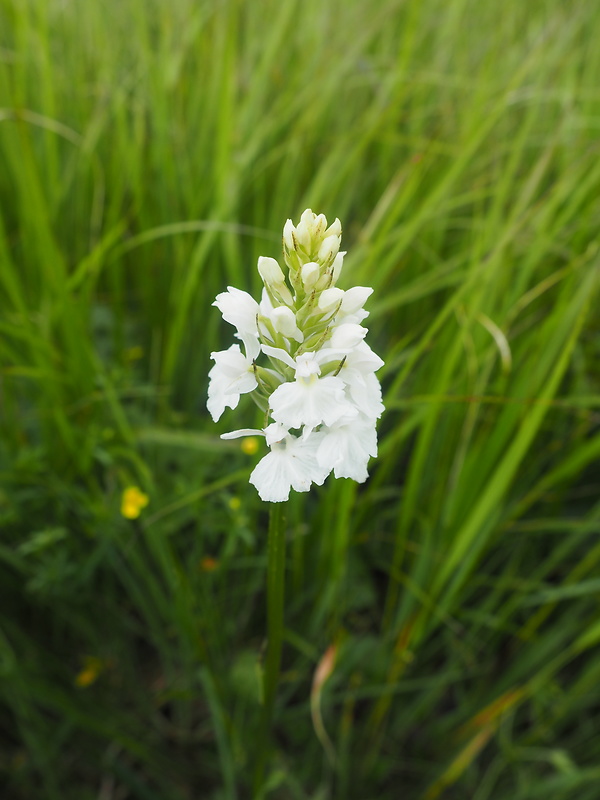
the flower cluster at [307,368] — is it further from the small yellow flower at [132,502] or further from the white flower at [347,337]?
the small yellow flower at [132,502]

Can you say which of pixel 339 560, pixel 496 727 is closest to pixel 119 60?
pixel 339 560

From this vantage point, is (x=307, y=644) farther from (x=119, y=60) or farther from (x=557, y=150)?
(x=119, y=60)

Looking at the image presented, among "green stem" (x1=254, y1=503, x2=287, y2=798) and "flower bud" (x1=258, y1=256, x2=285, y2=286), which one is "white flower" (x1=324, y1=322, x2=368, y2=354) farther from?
"green stem" (x1=254, y1=503, x2=287, y2=798)

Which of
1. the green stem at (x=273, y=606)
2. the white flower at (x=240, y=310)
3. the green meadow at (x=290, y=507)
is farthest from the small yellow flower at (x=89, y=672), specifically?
the white flower at (x=240, y=310)

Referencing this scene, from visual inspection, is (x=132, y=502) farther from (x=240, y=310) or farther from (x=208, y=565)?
(x=240, y=310)

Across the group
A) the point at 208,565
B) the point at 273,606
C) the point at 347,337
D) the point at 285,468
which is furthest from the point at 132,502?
the point at 347,337

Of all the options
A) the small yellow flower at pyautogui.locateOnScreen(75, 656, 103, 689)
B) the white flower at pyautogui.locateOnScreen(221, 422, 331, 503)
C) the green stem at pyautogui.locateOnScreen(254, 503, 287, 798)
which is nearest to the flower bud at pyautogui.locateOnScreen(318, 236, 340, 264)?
the white flower at pyautogui.locateOnScreen(221, 422, 331, 503)
